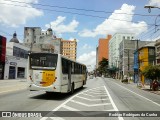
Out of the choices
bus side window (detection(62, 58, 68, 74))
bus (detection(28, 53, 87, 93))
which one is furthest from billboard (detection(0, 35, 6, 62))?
bus (detection(28, 53, 87, 93))

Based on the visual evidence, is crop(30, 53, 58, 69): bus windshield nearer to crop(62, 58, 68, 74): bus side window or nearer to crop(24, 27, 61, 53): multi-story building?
crop(62, 58, 68, 74): bus side window

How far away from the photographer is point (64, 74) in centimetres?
1978

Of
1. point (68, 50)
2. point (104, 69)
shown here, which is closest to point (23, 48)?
point (68, 50)

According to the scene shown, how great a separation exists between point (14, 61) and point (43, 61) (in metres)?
53.9

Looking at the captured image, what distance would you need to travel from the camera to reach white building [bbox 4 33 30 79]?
66375mm

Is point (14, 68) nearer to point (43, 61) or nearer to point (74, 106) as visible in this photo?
point (43, 61)

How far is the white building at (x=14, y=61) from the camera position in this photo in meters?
66.4

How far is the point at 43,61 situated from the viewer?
61.3 ft

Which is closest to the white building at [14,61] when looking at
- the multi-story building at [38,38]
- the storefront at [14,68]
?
the storefront at [14,68]

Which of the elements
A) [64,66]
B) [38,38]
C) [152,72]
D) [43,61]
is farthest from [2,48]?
[38,38]

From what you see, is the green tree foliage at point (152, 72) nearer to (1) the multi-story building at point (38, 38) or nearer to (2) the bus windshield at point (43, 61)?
(2) the bus windshield at point (43, 61)

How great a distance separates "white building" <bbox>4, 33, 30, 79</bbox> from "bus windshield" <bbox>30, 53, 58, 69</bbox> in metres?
47.9

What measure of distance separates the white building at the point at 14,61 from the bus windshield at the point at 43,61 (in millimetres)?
47852

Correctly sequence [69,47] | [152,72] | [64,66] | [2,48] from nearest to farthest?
[64,66] → [152,72] → [2,48] → [69,47]
